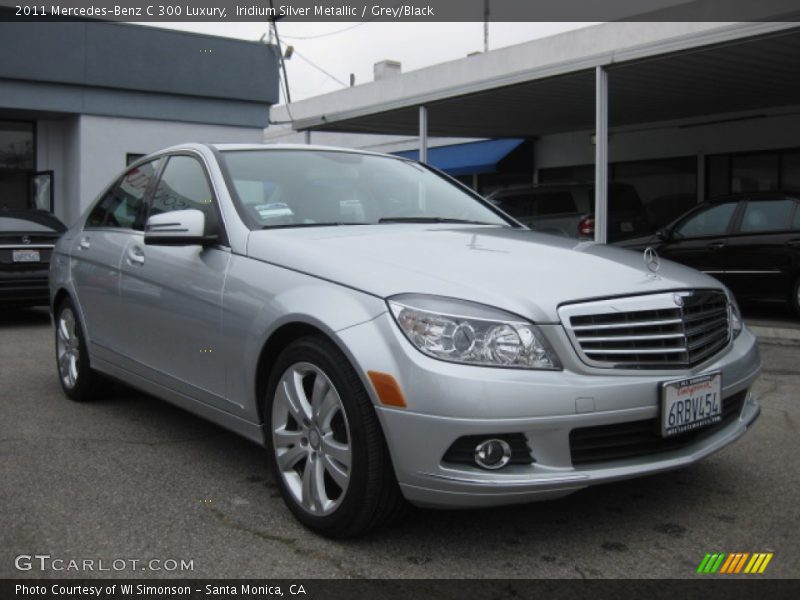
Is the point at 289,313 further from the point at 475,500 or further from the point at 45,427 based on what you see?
the point at 45,427

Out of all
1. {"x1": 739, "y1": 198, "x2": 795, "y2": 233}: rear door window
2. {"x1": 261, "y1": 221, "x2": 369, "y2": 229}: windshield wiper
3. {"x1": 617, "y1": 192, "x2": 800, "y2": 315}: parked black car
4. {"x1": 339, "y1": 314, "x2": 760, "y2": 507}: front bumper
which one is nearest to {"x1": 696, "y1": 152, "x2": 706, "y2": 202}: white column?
{"x1": 617, "y1": 192, "x2": 800, "y2": 315}: parked black car

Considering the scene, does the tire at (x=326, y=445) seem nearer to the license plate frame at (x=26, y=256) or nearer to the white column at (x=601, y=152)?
the license plate frame at (x=26, y=256)

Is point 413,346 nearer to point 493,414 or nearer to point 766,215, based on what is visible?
point 493,414

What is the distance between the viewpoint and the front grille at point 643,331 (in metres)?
2.94

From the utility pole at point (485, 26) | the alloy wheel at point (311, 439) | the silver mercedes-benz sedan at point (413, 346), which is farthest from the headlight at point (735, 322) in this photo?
the utility pole at point (485, 26)

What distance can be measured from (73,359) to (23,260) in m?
4.49

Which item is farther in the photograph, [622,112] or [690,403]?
[622,112]

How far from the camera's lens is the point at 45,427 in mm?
4852

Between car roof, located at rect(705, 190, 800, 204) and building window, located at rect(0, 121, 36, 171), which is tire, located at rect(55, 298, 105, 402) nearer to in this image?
car roof, located at rect(705, 190, 800, 204)

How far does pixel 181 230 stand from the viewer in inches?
151

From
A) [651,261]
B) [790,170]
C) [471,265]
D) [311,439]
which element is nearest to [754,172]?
[790,170]

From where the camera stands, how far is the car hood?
298 cm

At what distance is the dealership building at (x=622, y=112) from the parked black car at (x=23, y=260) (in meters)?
6.15

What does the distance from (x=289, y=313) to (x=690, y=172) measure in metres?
15.1
